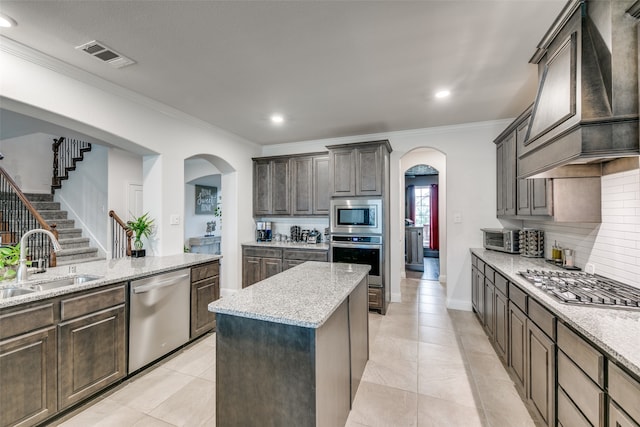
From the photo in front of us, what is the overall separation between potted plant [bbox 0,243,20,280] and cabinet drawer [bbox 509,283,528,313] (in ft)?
12.7

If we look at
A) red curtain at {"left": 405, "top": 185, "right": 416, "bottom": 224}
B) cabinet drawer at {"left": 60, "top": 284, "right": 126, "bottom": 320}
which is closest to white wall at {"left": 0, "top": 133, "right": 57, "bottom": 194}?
cabinet drawer at {"left": 60, "top": 284, "right": 126, "bottom": 320}

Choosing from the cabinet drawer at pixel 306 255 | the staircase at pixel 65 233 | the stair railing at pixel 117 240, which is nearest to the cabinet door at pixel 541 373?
the cabinet drawer at pixel 306 255

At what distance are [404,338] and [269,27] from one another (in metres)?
3.33

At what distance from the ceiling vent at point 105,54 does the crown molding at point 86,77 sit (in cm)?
36

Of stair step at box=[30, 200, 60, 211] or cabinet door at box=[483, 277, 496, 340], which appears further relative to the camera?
stair step at box=[30, 200, 60, 211]

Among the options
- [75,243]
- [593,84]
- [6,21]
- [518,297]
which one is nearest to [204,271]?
[6,21]

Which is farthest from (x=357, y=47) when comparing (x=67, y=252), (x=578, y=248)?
(x=67, y=252)

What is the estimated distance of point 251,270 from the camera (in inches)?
179

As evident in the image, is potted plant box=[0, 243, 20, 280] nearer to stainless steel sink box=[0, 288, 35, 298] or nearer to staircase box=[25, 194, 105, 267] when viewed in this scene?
stainless steel sink box=[0, 288, 35, 298]

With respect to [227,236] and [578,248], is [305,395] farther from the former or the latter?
[227,236]

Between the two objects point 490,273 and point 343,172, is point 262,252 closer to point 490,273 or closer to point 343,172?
point 343,172

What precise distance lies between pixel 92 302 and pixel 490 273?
368 centimetres

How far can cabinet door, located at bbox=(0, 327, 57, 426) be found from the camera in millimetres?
1600

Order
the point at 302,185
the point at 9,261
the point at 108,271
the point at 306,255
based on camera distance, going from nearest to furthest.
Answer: the point at 9,261, the point at 108,271, the point at 306,255, the point at 302,185
